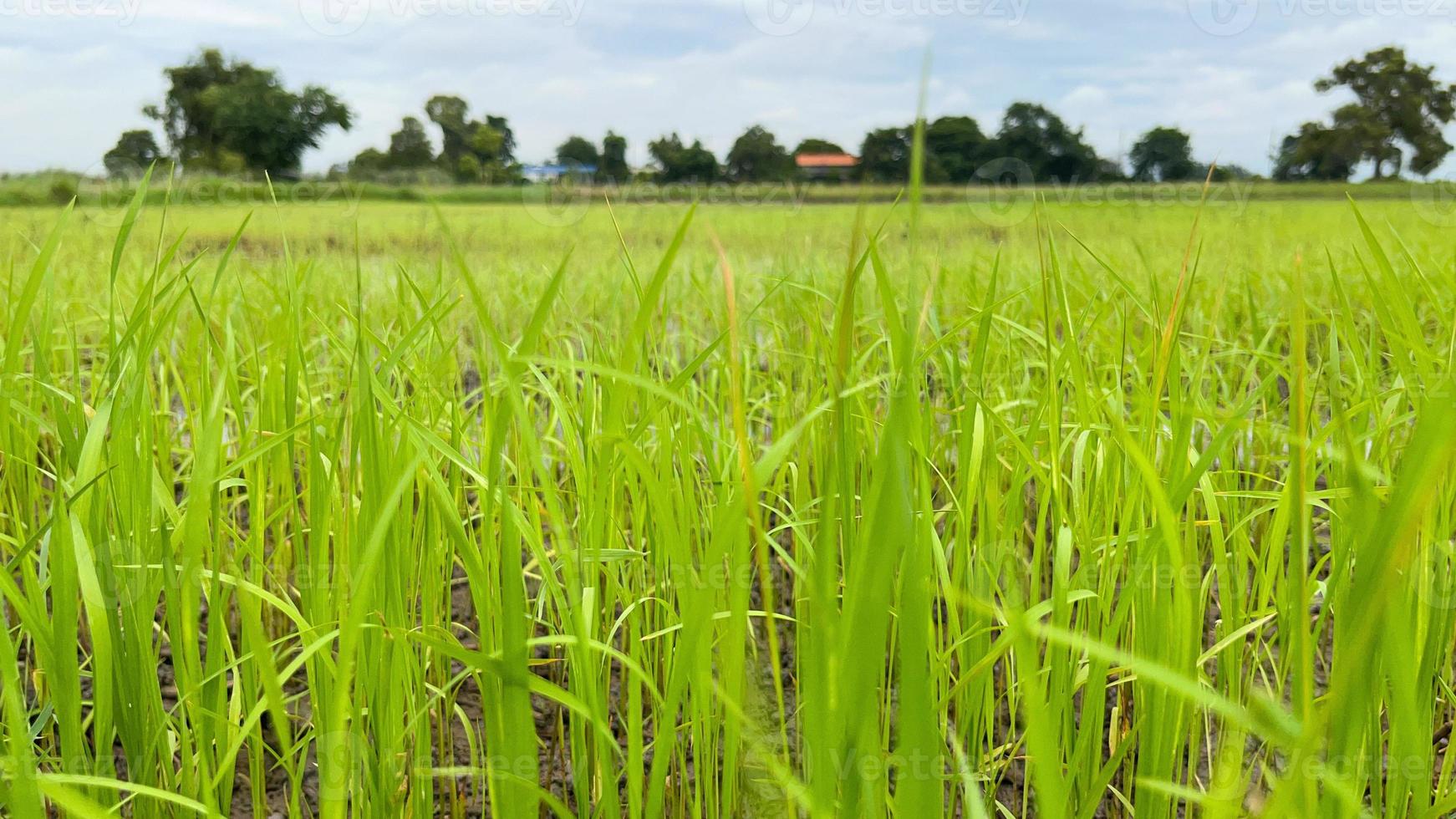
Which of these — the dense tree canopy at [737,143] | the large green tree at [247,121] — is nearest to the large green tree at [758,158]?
the dense tree canopy at [737,143]

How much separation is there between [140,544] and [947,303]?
109 inches

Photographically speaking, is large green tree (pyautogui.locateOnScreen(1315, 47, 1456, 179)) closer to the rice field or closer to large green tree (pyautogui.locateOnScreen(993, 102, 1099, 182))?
large green tree (pyautogui.locateOnScreen(993, 102, 1099, 182))

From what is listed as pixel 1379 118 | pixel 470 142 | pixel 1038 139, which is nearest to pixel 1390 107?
pixel 1379 118

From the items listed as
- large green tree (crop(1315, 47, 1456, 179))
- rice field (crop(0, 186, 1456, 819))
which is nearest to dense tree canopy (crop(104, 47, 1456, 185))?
large green tree (crop(1315, 47, 1456, 179))

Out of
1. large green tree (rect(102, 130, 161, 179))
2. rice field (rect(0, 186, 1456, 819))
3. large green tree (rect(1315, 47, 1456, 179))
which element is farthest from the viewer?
large green tree (rect(1315, 47, 1456, 179))

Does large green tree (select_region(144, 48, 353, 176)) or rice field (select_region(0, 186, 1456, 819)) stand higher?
large green tree (select_region(144, 48, 353, 176))

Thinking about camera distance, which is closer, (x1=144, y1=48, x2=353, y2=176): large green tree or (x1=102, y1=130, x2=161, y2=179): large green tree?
(x1=102, y1=130, x2=161, y2=179): large green tree

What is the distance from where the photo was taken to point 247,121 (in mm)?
20422

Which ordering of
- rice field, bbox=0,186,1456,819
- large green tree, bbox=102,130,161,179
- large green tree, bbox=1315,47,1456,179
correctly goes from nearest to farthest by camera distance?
rice field, bbox=0,186,1456,819 < large green tree, bbox=102,130,161,179 < large green tree, bbox=1315,47,1456,179

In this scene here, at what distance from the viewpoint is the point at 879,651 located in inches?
19.0

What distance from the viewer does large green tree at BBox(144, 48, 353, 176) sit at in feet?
66.6

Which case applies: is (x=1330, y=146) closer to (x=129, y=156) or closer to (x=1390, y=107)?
(x=1390, y=107)

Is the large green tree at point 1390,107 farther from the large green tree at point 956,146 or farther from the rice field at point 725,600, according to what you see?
the rice field at point 725,600

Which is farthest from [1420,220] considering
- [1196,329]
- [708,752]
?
[708,752]
